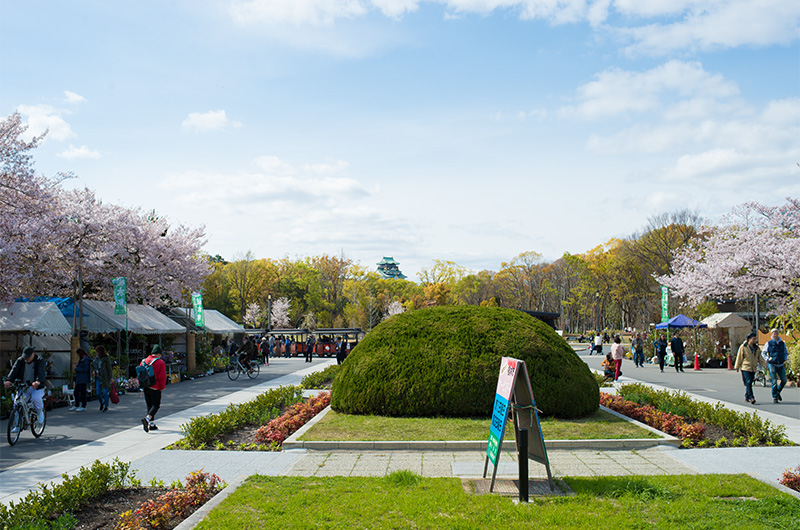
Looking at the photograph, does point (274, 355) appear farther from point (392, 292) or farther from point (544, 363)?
point (392, 292)

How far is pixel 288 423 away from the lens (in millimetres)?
11203

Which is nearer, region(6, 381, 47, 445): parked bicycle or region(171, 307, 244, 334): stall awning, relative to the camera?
region(6, 381, 47, 445): parked bicycle

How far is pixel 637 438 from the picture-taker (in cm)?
1002

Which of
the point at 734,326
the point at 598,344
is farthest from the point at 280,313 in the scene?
the point at 734,326

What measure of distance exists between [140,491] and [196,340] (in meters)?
23.5

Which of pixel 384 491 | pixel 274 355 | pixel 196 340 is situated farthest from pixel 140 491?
pixel 274 355

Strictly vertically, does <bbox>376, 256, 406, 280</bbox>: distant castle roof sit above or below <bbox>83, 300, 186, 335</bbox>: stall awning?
above

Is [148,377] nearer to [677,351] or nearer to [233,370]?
[233,370]

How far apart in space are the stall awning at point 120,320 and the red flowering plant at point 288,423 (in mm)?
10878

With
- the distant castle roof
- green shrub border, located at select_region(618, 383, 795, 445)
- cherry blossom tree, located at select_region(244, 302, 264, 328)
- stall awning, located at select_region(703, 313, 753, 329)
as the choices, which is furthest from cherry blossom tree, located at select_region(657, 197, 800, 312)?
the distant castle roof

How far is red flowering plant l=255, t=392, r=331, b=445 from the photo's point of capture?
34.3ft

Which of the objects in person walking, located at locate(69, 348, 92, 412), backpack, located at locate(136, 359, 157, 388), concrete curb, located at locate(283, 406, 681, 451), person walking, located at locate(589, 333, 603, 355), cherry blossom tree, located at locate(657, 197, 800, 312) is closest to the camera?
concrete curb, located at locate(283, 406, 681, 451)

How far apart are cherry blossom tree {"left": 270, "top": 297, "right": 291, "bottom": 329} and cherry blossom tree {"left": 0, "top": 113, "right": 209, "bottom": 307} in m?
41.9

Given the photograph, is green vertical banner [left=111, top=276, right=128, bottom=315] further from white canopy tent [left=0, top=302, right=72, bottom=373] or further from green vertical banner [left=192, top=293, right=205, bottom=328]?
green vertical banner [left=192, top=293, right=205, bottom=328]
